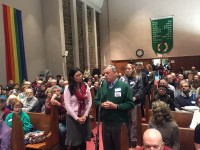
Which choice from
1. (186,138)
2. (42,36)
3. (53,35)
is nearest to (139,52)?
(53,35)

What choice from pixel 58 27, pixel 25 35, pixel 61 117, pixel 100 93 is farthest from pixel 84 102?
pixel 58 27

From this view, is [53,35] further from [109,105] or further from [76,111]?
[109,105]

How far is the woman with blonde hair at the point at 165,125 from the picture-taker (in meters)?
2.71

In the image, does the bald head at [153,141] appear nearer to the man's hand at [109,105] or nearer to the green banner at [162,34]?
the man's hand at [109,105]

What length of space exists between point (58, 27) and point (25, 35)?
5.17 feet

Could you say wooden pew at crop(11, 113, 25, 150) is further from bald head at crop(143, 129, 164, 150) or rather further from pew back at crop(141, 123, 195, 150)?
pew back at crop(141, 123, 195, 150)

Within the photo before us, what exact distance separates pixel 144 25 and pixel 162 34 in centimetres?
129

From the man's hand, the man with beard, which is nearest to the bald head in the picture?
the man's hand

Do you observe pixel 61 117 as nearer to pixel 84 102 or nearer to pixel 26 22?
pixel 84 102

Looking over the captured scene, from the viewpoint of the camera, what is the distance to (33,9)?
10.1 metres

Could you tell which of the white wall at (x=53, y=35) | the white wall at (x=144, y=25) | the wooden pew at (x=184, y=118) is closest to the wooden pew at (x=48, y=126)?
the wooden pew at (x=184, y=118)

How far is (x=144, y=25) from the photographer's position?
15039 mm

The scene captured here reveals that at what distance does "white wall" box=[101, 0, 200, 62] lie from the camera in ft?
46.8

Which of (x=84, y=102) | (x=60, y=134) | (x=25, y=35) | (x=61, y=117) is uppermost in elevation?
(x=25, y=35)
